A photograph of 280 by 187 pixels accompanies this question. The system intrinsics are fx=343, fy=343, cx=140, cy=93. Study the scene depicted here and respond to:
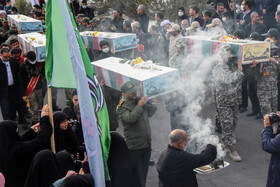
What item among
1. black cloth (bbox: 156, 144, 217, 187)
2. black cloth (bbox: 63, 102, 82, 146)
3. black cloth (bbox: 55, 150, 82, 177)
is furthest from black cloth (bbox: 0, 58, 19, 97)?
black cloth (bbox: 156, 144, 217, 187)

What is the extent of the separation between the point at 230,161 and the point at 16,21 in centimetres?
955

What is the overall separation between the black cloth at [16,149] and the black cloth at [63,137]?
13.8 inches

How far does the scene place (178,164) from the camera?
3.85 m

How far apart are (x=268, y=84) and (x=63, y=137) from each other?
431 cm

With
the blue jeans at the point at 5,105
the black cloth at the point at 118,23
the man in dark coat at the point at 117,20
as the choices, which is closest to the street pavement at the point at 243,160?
the blue jeans at the point at 5,105

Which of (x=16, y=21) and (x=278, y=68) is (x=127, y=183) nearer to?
(x=278, y=68)

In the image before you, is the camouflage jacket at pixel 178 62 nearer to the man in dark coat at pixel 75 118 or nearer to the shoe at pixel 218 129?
the shoe at pixel 218 129

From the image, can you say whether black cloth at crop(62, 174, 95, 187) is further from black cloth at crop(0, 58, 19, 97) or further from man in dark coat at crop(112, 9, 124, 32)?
man in dark coat at crop(112, 9, 124, 32)

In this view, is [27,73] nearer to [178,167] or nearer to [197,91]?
[197,91]

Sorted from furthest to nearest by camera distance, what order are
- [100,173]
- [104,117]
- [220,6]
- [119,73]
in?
[220,6] < [119,73] < [104,117] < [100,173]

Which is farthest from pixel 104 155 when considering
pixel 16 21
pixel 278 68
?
pixel 16 21

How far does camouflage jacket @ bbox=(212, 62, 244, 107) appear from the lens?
604 cm

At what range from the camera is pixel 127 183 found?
3.94 m

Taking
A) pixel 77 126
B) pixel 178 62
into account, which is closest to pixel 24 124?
pixel 77 126
